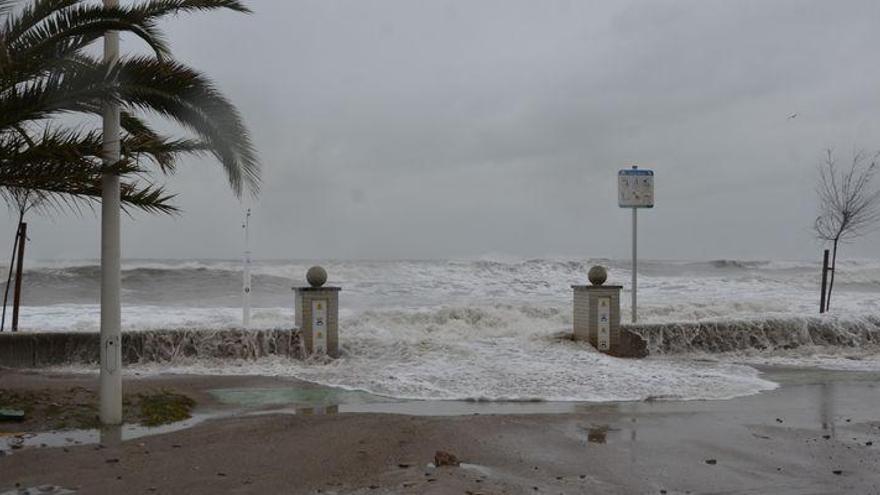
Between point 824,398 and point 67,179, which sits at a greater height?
point 67,179

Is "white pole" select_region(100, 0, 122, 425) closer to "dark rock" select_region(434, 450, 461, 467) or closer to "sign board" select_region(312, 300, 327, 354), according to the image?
"dark rock" select_region(434, 450, 461, 467)

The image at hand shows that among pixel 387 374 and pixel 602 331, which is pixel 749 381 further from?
pixel 387 374

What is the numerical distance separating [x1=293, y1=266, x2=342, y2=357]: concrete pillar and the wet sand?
3.68 meters

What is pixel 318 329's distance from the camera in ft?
43.9

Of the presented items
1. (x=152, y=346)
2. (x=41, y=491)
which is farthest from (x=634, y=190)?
(x=41, y=491)

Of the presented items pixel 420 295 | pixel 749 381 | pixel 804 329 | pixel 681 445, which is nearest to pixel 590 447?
pixel 681 445

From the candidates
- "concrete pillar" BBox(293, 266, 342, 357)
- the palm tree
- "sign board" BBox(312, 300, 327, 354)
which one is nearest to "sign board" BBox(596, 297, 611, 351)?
"concrete pillar" BBox(293, 266, 342, 357)

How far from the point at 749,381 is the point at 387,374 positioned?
18.1ft

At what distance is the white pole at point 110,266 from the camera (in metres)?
7.77

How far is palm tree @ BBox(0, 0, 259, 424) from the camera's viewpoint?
717 cm

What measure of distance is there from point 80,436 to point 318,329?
6028 mm

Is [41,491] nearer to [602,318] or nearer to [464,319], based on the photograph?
[602,318]

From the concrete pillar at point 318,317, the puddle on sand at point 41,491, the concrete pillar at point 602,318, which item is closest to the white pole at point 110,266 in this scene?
the puddle on sand at point 41,491

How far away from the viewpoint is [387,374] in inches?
465
